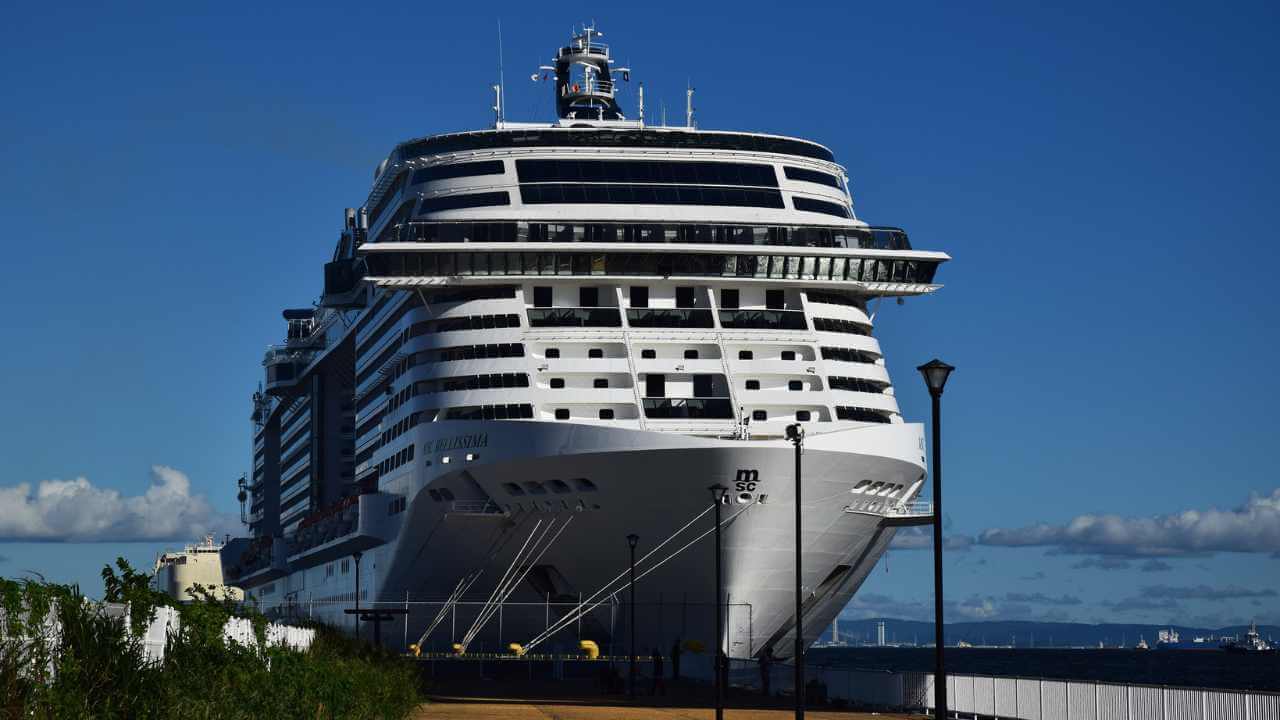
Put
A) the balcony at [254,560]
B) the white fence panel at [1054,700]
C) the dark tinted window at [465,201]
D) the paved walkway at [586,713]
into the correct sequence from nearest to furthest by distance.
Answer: the white fence panel at [1054,700] < the paved walkway at [586,713] < the dark tinted window at [465,201] < the balcony at [254,560]

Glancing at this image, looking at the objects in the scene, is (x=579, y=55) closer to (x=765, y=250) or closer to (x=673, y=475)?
(x=765, y=250)

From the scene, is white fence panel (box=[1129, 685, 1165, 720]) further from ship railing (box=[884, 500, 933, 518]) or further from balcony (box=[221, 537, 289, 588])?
balcony (box=[221, 537, 289, 588])

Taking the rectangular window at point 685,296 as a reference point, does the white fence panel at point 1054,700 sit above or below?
below

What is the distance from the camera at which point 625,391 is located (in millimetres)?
47781

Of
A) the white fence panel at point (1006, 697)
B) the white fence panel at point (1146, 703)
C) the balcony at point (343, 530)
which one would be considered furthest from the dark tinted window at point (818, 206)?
the white fence panel at point (1146, 703)

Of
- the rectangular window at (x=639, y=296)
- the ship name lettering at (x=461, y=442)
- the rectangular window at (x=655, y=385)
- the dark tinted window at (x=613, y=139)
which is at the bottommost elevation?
the ship name lettering at (x=461, y=442)

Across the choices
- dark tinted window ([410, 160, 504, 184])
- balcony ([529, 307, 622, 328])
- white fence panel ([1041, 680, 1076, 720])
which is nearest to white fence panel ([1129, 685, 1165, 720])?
white fence panel ([1041, 680, 1076, 720])

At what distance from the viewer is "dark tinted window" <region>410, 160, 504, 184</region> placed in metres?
53.8

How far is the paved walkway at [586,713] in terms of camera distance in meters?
36.2

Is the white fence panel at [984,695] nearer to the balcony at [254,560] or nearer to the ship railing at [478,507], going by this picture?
the ship railing at [478,507]

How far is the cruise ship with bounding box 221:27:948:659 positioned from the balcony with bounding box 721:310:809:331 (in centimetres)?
6

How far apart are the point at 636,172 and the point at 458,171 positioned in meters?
5.41

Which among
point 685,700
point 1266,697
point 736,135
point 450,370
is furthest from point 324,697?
point 736,135

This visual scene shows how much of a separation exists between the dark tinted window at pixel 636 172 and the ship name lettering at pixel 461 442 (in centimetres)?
859
